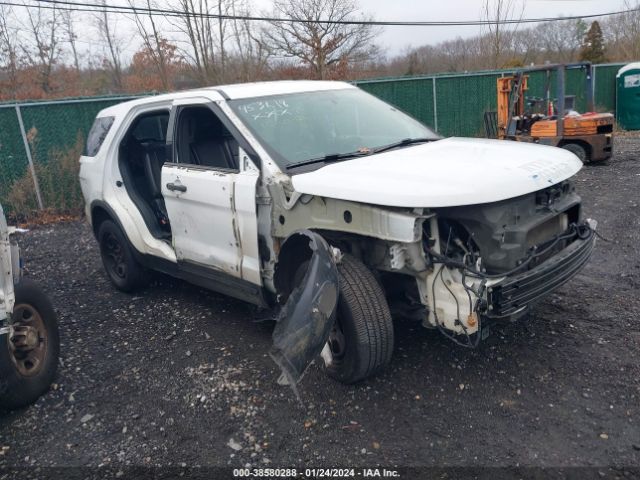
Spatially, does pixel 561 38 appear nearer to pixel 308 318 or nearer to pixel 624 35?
pixel 624 35

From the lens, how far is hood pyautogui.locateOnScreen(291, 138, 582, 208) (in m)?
3.10

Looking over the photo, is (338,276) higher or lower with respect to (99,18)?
lower

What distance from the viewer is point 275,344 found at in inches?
126

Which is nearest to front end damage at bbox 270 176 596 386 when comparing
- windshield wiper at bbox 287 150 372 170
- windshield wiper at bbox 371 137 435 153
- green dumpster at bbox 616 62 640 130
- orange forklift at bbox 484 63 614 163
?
windshield wiper at bbox 287 150 372 170

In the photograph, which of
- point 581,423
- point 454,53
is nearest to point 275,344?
point 581,423

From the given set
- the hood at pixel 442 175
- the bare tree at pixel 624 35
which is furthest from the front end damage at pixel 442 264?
the bare tree at pixel 624 35

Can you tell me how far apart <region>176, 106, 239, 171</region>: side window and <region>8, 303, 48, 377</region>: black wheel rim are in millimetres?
1626

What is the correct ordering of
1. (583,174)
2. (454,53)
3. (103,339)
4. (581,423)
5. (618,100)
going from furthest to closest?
1. (454,53)
2. (618,100)
3. (583,174)
4. (103,339)
5. (581,423)

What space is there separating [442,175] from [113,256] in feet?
12.8

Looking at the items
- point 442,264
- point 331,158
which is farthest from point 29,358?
point 442,264

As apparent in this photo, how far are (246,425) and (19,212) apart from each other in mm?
8182

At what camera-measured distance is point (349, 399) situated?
11.6 ft

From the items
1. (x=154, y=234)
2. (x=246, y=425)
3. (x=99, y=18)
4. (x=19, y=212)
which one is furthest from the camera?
(x=99, y=18)

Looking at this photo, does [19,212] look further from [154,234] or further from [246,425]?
[246,425]
